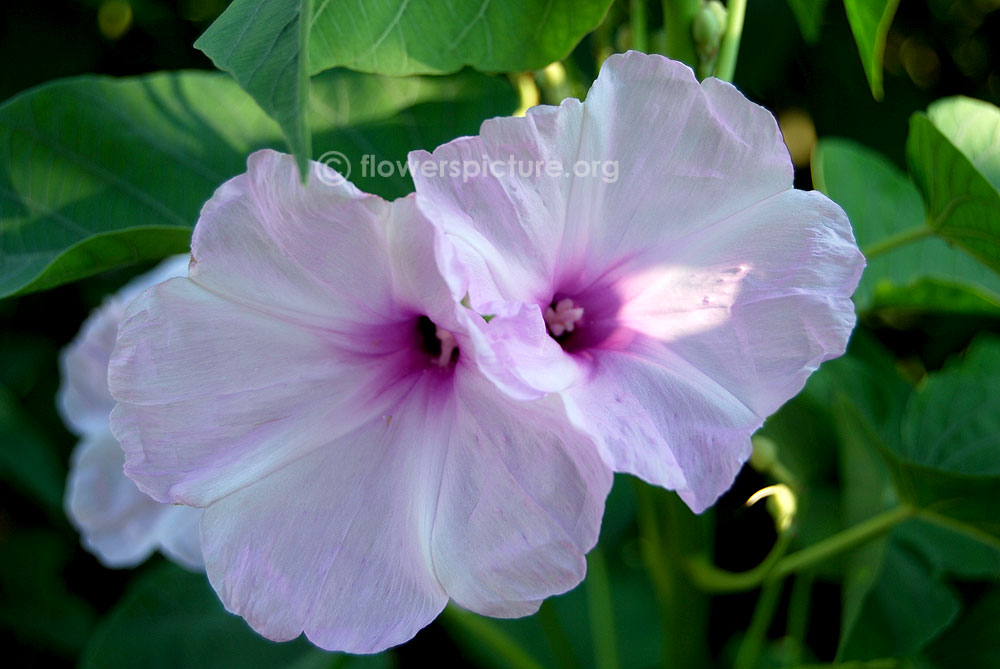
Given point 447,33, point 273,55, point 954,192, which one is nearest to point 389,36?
point 447,33

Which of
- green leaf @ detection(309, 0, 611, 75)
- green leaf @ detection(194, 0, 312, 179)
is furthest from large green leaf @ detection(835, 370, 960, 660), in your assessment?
green leaf @ detection(194, 0, 312, 179)

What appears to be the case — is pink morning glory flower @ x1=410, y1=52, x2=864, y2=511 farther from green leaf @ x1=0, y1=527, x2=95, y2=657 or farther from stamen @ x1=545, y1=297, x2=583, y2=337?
green leaf @ x1=0, y1=527, x2=95, y2=657

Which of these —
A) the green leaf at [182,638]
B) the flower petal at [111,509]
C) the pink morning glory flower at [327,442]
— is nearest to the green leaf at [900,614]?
the pink morning glory flower at [327,442]

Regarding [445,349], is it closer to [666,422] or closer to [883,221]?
[666,422]

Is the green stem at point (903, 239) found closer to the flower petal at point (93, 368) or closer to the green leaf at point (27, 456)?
the flower petal at point (93, 368)

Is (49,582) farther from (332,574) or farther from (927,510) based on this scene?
(927,510)

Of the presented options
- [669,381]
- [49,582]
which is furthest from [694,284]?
[49,582]
